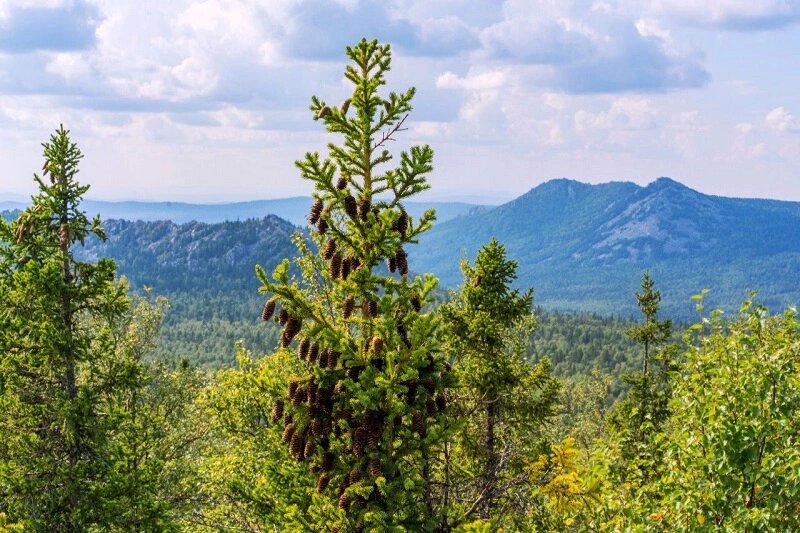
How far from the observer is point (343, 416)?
1297 centimetres

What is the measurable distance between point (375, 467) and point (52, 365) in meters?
12.7

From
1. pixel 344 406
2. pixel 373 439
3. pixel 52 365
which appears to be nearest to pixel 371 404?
pixel 373 439

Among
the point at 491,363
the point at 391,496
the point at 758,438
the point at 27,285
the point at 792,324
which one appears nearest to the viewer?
the point at 758,438

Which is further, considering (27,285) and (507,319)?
(507,319)

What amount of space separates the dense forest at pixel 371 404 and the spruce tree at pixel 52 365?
6cm

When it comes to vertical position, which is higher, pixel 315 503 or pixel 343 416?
pixel 343 416

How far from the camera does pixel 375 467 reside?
12.0m

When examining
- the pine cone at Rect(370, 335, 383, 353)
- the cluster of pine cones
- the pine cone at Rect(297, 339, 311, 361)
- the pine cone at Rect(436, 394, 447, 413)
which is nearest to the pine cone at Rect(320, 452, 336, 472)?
the cluster of pine cones

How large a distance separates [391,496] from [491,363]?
31.9 feet

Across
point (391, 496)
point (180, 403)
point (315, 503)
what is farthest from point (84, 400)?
point (180, 403)

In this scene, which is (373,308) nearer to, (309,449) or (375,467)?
(375,467)

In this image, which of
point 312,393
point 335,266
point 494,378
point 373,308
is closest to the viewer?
point 373,308

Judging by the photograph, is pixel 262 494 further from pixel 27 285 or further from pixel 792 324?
pixel 792 324

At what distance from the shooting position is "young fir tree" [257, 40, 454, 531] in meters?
12.2
